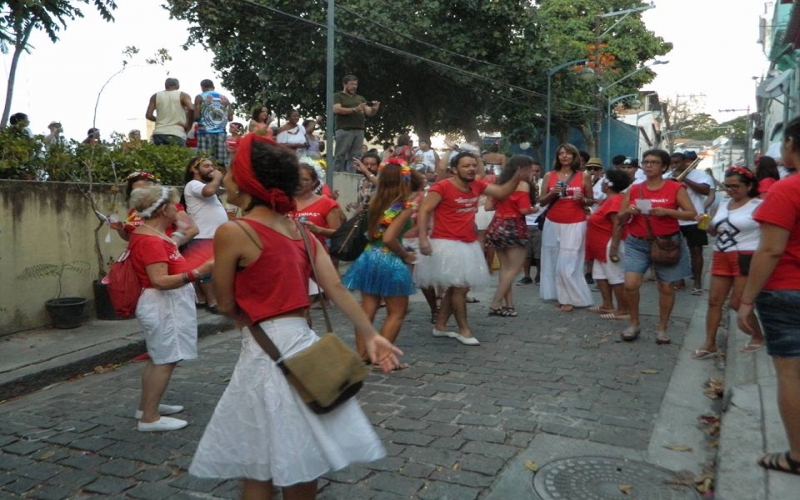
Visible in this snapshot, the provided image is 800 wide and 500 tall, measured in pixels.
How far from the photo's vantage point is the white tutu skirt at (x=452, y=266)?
6930 mm

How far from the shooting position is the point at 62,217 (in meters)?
7.58

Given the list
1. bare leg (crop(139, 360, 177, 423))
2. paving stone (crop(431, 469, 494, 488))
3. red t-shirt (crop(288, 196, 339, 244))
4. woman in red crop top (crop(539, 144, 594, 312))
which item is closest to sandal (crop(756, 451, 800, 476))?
paving stone (crop(431, 469, 494, 488))

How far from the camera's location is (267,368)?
2.74m

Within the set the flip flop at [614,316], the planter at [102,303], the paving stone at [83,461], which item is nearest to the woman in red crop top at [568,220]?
the flip flop at [614,316]

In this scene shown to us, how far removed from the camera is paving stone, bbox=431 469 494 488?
12.4 ft

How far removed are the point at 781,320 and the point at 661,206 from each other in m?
3.39

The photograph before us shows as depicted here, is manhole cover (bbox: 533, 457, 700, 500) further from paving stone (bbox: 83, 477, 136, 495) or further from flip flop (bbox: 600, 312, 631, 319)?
flip flop (bbox: 600, 312, 631, 319)

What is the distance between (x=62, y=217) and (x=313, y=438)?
5.97m

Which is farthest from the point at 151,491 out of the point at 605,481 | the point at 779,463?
the point at 779,463

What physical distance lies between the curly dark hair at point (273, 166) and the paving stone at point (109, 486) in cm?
189

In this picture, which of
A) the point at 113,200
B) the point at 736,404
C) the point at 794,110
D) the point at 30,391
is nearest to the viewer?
the point at 736,404

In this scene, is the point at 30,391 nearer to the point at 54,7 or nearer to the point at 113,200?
the point at 113,200

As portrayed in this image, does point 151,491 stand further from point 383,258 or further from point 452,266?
point 452,266

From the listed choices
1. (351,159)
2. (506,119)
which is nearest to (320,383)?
(351,159)
